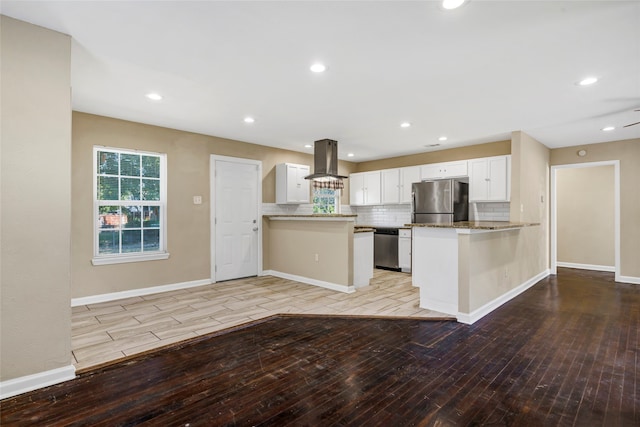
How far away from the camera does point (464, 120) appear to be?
14.1ft

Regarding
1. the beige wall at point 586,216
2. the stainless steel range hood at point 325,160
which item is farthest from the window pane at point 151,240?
the beige wall at point 586,216

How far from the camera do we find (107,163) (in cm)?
420

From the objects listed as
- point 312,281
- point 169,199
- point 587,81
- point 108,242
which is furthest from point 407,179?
point 108,242

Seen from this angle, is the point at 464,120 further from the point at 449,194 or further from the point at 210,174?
the point at 210,174

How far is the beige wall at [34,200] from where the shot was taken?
2.05m

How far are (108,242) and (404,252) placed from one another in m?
4.80

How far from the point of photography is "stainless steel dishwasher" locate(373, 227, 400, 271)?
6.18m

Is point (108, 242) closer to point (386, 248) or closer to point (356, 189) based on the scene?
point (386, 248)

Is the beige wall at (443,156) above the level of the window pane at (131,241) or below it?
above

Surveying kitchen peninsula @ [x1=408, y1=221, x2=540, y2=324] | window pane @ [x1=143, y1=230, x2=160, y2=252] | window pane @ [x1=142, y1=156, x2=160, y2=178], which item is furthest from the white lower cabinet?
window pane @ [x1=142, y1=156, x2=160, y2=178]

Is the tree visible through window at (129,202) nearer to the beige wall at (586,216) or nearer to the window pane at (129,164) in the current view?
the window pane at (129,164)

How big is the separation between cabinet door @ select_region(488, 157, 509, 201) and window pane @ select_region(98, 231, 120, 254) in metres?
5.81

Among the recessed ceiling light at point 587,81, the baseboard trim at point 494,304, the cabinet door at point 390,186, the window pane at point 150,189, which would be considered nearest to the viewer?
the recessed ceiling light at point 587,81

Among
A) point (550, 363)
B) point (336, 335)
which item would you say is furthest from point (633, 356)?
point (336, 335)
